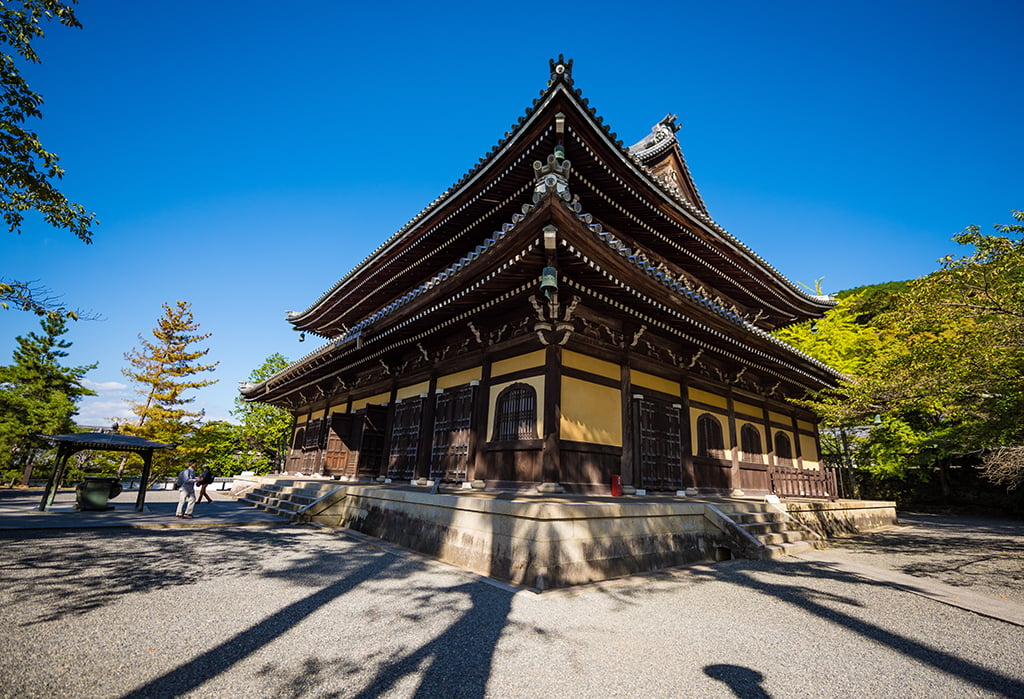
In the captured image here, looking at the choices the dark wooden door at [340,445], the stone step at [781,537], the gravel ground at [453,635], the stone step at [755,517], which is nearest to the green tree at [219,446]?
the dark wooden door at [340,445]

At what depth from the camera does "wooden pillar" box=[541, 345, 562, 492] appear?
7492mm

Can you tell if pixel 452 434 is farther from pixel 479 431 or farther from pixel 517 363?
pixel 517 363

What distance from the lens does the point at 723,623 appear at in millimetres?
4070

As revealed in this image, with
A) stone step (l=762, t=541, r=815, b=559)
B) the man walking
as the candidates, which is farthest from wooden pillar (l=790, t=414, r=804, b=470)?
the man walking

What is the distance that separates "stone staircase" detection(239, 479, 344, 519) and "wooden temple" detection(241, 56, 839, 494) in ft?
5.54

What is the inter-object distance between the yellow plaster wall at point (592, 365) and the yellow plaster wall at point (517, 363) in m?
0.52

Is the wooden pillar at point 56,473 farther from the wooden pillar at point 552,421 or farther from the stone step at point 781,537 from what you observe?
the stone step at point 781,537

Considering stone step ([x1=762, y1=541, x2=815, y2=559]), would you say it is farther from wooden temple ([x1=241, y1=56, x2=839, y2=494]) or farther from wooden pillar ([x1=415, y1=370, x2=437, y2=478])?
wooden pillar ([x1=415, y1=370, x2=437, y2=478])

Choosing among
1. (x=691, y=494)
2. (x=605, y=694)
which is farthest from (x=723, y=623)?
(x=691, y=494)

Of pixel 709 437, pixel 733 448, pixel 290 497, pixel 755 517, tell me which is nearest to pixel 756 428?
pixel 733 448

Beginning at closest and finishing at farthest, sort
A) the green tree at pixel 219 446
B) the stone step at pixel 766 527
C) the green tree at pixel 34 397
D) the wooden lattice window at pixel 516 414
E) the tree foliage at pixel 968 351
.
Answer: the tree foliage at pixel 968 351 → the stone step at pixel 766 527 → the wooden lattice window at pixel 516 414 → the green tree at pixel 34 397 → the green tree at pixel 219 446

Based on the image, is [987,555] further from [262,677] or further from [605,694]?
[262,677]

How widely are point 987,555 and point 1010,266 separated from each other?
5789 millimetres

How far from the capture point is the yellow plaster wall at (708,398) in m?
11.3
